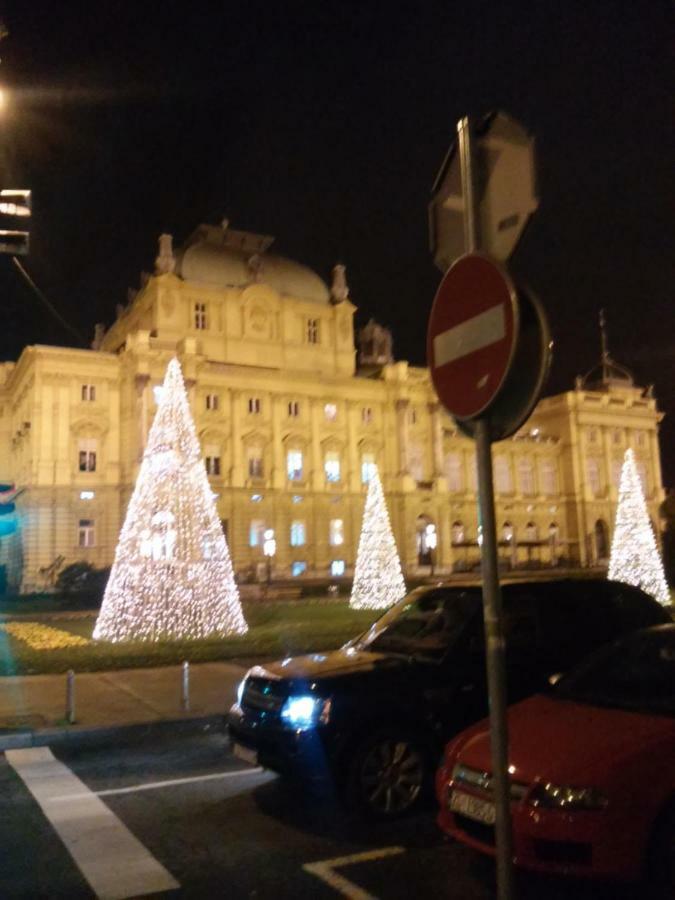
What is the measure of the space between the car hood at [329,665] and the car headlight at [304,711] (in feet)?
0.64

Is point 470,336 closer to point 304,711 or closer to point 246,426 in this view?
point 304,711

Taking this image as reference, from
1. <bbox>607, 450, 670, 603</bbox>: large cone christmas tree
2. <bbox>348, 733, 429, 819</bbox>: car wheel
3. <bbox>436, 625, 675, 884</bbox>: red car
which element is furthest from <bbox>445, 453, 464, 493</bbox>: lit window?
<bbox>436, 625, 675, 884</bbox>: red car

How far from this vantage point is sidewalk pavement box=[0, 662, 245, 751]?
425 inches

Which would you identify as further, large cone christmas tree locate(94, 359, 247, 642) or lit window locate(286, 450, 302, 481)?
lit window locate(286, 450, 302, 481)

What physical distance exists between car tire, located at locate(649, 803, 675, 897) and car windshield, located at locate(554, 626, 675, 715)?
0.87 m

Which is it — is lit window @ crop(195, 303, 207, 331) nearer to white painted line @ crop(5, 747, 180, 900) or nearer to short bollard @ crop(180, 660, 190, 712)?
short bollard @ crop(180, 660, 190, 712)

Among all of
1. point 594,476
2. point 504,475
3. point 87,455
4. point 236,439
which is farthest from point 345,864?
point 594,476

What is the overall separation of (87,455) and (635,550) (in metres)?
38.3

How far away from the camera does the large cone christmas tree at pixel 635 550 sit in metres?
32.5

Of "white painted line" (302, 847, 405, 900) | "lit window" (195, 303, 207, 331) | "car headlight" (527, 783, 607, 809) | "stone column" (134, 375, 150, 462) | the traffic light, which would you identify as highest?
"lit window" (195, 303, 207, 331)

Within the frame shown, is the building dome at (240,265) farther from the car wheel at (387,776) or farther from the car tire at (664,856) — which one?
the car tire at (664,856)

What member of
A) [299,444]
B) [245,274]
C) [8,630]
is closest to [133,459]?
[299,444]

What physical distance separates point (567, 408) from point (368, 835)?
7765 centimetres

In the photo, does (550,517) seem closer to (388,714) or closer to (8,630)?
(8,630)
